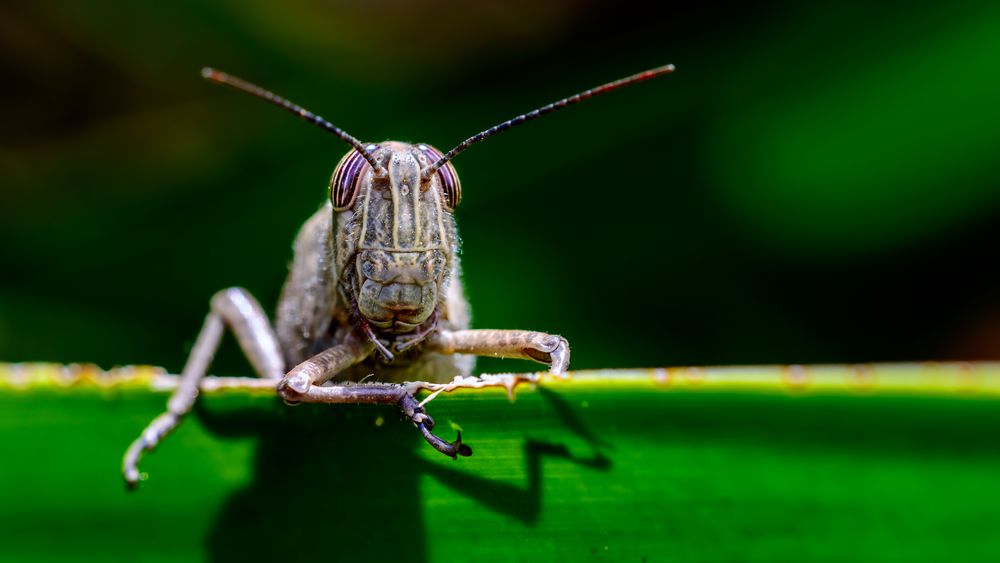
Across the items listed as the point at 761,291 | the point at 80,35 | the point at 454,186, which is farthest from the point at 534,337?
the point at 80,35

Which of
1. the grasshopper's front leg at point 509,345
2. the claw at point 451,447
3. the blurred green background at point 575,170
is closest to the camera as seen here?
the claw at point 451,447

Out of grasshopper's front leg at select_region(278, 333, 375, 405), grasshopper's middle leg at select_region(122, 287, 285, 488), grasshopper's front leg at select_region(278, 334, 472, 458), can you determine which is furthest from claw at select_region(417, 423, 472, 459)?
grasshopper's middle leg at select_region(122, 287, 285, 488)

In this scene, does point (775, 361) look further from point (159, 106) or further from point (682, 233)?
point (159, 106)

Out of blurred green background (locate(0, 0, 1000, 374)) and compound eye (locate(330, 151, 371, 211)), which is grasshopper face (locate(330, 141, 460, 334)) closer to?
compound eye (locate(330, 151, 371, 211))

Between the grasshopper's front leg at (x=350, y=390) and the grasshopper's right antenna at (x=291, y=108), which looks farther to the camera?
the grasshopper's right antenna at (x=291, y=108)

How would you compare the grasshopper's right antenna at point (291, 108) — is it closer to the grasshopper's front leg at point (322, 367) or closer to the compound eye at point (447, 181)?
the compound eye at point (447, 181)

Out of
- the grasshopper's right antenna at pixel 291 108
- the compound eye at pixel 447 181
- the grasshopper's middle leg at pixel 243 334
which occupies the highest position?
the grasshopper's right antenna at pixel 291 108

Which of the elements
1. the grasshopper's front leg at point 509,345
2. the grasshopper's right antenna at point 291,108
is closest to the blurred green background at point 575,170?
the grasshopper's front leg at point 509,345

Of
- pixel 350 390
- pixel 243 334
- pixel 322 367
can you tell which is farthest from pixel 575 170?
pixel 350 390
